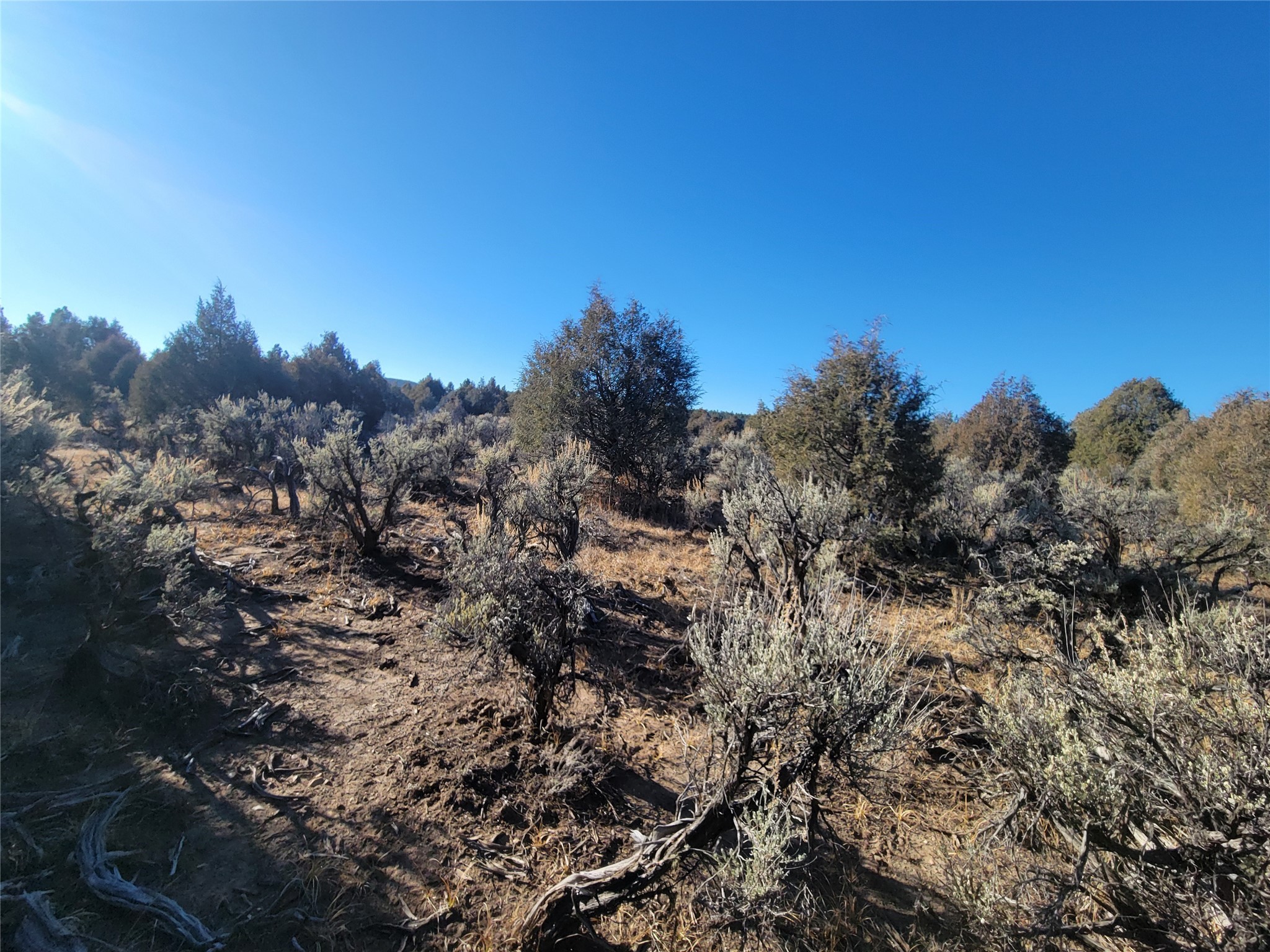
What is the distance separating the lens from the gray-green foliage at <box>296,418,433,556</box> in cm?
746

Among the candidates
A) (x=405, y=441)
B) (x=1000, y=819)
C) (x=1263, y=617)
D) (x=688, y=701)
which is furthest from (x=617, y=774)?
(x=1263, y=617)

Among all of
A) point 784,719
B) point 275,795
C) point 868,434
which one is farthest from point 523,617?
point 868,434

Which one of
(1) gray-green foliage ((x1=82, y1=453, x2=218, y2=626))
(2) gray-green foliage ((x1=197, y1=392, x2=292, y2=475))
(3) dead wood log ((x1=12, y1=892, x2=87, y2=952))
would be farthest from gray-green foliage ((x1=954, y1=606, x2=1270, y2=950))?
(2) gray-green foliage ((x1=197, y1=392, x2=292, y2=475))

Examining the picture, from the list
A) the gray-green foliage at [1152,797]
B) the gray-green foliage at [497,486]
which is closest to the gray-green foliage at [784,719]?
the gray-green foliage at [1152,797]

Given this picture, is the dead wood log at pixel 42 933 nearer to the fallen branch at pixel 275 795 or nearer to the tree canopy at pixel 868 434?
the fallen branch at pixel 275 795

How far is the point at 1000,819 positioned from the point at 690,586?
4.86 meters

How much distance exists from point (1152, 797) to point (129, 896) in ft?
17.7

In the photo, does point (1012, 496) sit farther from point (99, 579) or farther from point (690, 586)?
point (99, 579)

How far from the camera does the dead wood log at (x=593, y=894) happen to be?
2.49m

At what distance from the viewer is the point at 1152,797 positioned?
222 cm

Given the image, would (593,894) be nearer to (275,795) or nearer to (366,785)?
(366,785)

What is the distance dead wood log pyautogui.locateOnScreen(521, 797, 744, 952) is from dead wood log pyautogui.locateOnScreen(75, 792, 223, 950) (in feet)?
5.50

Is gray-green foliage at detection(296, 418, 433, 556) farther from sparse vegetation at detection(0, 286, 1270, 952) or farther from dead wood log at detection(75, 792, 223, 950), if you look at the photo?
dead wood log at detection(75, 792, 223, 950)

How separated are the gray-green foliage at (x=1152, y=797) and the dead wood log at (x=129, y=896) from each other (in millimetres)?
4160
